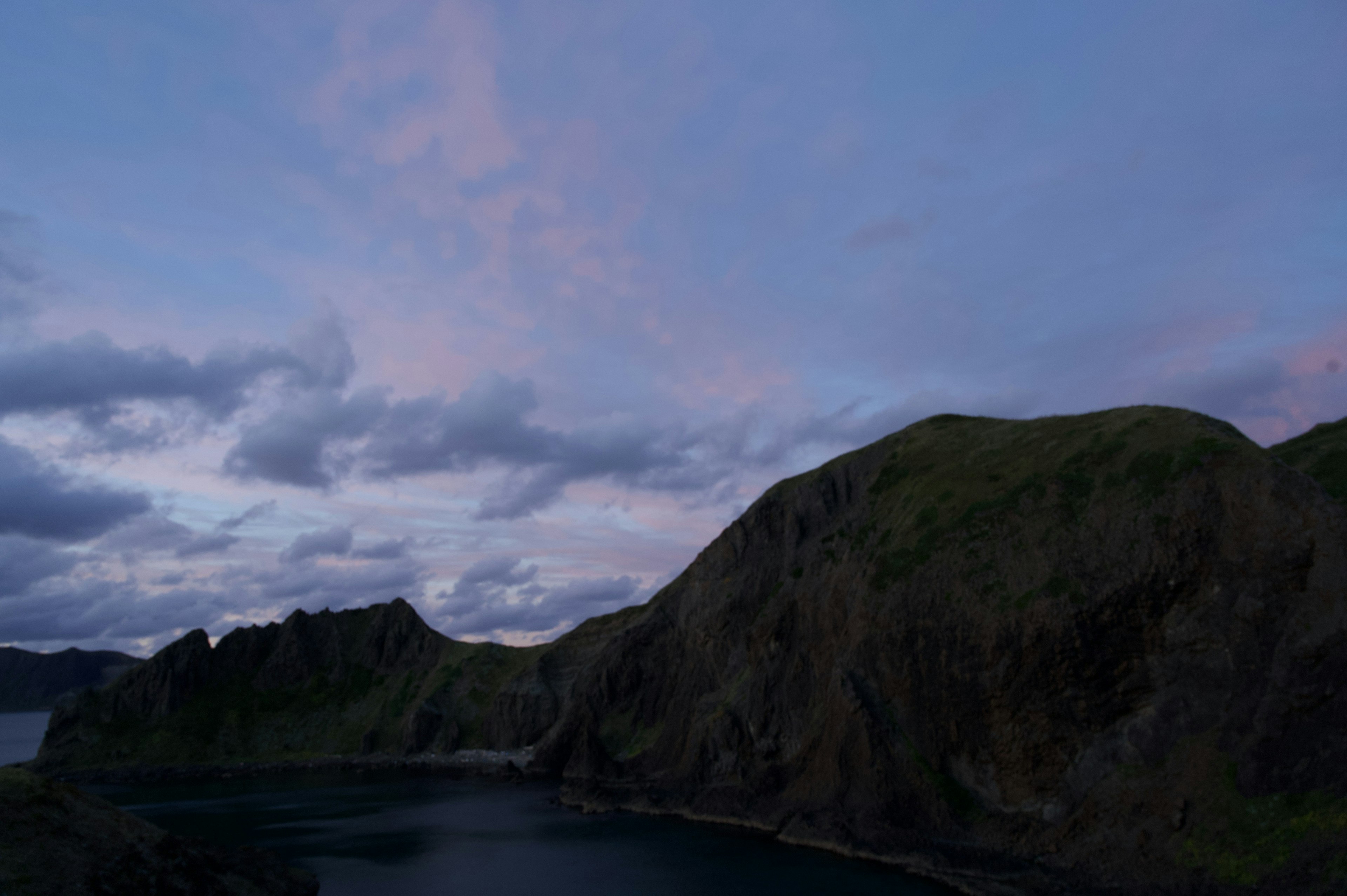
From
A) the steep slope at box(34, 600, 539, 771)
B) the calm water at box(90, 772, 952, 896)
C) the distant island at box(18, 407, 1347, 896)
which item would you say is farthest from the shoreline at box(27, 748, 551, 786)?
the distant island at box(18, 407, 1347, 896)

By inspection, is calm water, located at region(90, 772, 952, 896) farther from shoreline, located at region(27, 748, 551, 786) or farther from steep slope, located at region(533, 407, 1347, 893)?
shoreline, located at region(27, 748, 551, 786)

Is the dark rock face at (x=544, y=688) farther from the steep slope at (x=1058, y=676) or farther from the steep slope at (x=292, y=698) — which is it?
the steep slope at (x=1058, y=676)

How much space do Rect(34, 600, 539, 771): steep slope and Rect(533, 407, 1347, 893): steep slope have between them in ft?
195

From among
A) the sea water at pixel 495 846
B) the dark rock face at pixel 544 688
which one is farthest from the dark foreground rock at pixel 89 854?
the dark rock face at pixel 544 688

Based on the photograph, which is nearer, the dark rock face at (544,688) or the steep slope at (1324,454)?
the steep slope at (1324,454)

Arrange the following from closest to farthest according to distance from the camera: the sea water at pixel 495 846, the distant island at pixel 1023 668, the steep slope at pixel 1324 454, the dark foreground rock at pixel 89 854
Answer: the dark foreground rock at pixel 89 854, the distant island at pixel 1023 668, the sea water at pixel 495 846, the steep slope at pixel 1324 454

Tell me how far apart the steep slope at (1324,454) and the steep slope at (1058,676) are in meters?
7.72

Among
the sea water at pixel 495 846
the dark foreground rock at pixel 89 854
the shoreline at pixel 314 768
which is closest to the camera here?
the dark foreground rock at pixel 89 854

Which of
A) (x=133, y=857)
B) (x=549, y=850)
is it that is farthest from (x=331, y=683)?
(x=133, y=857)

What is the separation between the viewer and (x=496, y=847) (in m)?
66.0

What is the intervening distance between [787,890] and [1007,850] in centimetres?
1591

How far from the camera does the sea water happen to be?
51750 millimetres

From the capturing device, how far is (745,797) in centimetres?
7106

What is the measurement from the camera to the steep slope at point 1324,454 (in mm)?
57438
